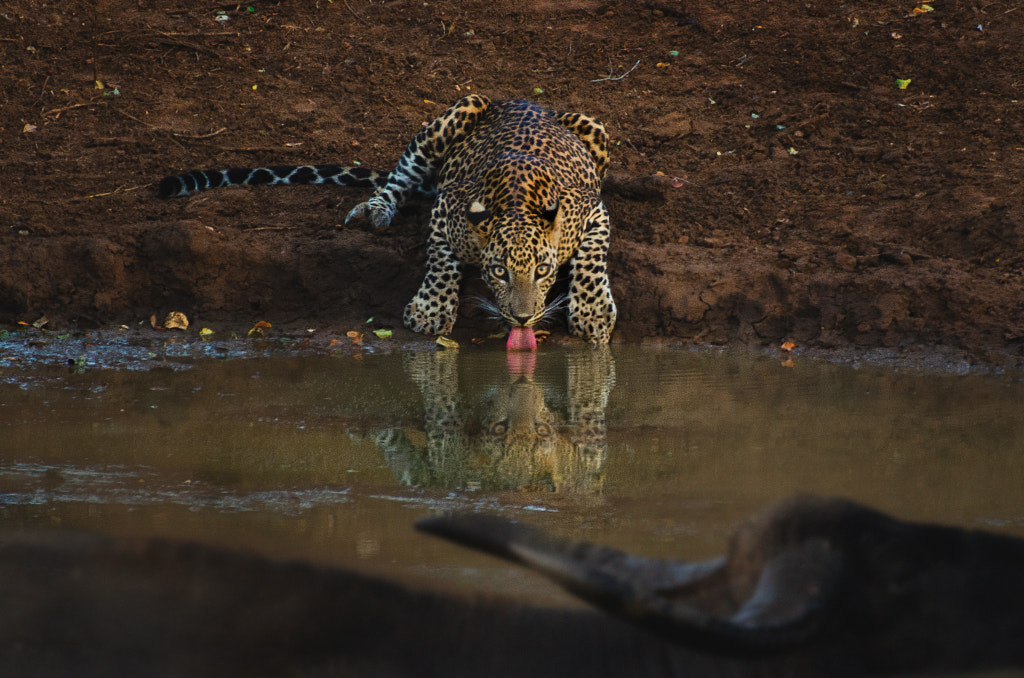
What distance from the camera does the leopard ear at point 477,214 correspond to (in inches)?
225

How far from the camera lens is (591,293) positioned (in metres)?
5.77

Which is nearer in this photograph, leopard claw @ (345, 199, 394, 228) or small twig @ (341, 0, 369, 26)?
leopard claw @ (345, 199, 394, 228)

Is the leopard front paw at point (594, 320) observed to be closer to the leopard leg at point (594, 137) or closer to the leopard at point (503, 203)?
the leopard at point (503, 203)

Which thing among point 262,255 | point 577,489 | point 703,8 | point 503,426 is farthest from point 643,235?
point 703,8

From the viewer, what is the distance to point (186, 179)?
684 cm

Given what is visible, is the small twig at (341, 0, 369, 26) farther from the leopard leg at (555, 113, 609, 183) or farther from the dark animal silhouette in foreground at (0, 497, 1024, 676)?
the dark animal silhouette in foreground at (0, 497, 1024, 676)

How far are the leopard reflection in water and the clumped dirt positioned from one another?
1074mm

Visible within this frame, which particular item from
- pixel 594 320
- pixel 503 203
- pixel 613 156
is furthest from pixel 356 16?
pixel 594 320

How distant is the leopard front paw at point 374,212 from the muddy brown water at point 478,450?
1716 millimetres

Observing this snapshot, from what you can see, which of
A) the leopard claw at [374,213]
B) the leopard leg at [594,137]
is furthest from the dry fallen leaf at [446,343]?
the leopard leg at [594,137]

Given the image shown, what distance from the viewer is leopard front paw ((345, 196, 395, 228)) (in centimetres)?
644

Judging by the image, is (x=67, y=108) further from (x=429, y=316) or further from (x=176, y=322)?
(x=429, y=316)

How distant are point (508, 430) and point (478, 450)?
11.8 inches

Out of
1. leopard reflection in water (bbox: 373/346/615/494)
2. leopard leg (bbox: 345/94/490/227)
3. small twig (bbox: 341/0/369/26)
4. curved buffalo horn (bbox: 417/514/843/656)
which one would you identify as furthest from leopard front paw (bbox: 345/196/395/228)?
curved buffalo horn (bbox: 417/514/843/656)
